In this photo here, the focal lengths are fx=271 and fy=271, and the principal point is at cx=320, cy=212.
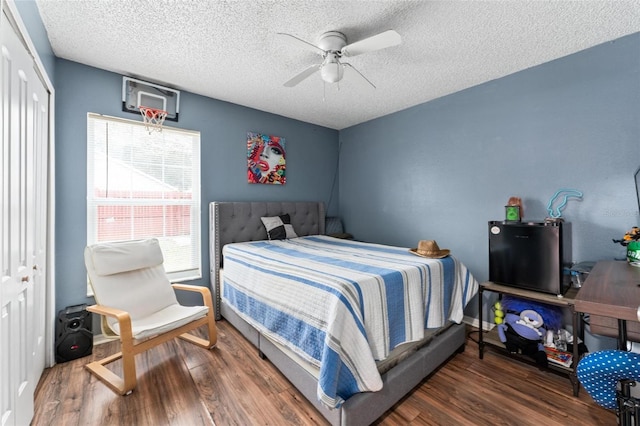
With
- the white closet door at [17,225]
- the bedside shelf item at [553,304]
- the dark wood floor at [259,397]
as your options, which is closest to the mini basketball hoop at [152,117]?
the white closet door at [17,225]

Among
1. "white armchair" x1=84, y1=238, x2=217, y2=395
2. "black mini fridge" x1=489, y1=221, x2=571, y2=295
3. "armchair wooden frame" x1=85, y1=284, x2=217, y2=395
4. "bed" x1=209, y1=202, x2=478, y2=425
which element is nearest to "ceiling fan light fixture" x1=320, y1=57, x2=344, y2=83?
"bed" x1=209, y1=202, x2=478, y2=425

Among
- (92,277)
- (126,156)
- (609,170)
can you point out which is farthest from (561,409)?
(126,156)

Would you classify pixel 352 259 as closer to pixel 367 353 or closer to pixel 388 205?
pixel 367 353

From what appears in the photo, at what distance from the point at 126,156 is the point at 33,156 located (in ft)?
3.94

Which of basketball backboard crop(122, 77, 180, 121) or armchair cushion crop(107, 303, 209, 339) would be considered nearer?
armchair cushion crop(107, 303, 209, 339)

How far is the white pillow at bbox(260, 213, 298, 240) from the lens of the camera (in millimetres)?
3590

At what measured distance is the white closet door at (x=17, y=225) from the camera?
1226 mm

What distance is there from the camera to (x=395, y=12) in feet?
6.22

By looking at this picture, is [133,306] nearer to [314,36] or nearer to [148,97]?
[148,97]

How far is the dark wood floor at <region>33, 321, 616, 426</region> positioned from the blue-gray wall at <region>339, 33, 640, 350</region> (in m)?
1.13

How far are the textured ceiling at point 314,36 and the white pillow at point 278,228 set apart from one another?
5.38 ft

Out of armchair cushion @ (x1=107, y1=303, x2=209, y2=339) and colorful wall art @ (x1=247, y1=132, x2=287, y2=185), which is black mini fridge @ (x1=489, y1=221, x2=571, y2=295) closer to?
armchair cushion @ (x1=107, y1=303, x2=209, y2=339)

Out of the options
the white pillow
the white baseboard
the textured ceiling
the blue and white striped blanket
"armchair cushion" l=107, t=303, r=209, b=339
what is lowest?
the white baseboard

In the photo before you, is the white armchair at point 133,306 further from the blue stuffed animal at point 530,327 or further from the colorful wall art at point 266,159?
the blue stuffed animal at point 530,327
